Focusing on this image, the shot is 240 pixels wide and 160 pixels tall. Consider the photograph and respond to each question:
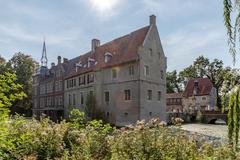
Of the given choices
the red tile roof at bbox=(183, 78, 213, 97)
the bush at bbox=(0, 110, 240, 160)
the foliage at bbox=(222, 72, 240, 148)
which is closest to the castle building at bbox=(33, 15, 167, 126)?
the bush at bbox=(0, 110, 240, 160)

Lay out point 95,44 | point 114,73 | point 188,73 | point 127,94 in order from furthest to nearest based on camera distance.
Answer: point 188,73
point 95,44
point 114,73
point 127,94

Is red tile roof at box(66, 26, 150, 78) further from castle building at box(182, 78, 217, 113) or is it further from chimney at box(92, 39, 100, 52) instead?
castle building at box(182, 78, 217, 113)

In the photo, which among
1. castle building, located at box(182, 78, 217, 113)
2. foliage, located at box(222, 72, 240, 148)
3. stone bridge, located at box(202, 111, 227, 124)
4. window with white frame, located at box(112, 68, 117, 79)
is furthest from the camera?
castle building, located at box(182, 78, 217, 113)

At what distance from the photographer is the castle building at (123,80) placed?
33688 millimetres

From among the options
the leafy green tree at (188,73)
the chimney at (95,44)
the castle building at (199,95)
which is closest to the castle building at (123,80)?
the chimney at (95,44)

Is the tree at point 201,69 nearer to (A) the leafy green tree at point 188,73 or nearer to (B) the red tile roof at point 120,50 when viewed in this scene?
(A) the leafy green tree at point 188,73

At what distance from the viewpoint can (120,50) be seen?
37844 mm

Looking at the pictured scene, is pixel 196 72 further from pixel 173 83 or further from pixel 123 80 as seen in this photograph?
pixel 123 80

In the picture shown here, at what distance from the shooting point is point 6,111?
4383 millimetres

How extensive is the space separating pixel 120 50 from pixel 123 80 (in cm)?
483

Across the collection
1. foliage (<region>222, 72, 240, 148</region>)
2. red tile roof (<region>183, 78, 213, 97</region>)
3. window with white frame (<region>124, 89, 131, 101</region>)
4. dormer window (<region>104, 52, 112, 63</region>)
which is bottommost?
foliage (<region>222, 72, 240, 148</region>)

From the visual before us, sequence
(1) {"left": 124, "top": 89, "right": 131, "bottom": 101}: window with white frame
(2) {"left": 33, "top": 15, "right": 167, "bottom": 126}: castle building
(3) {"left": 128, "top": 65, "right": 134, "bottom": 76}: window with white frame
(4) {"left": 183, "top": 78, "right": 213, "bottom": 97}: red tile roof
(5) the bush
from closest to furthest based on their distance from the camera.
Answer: (5) the bush
(2) {"left": 33, "top": 15, "right": 167, "bottom": 126}: castle building
(3) {"left": 128, "top": 65, "right": 134, "bottom": 76}: window with white frame
(1) {"left": 124, "top": 89, "right": 131, "bottom": 101}: window with white frame
(4) {"left": 183, "top": 78, "right": 213, "bottom": 97}: red tile roof

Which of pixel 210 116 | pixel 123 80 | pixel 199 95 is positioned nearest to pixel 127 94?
pixel 123 80

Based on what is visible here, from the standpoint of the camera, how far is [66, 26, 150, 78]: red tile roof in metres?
35.0
